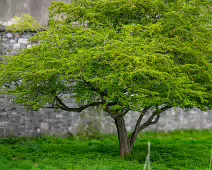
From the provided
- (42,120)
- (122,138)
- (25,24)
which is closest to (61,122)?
(42,120)

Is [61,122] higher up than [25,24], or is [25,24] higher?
[25,24]

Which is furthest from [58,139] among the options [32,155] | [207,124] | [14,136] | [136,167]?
[207,124]

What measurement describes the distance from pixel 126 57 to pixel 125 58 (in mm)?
54

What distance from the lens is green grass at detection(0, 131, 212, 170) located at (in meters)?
7.73

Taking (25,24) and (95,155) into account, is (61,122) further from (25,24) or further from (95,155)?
(95,155)

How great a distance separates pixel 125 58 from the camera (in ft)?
22.2

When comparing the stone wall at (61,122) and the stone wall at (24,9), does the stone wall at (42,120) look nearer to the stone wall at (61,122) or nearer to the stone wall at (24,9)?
the stone wall at (61,122)

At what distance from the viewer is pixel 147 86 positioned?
6988 millimetres

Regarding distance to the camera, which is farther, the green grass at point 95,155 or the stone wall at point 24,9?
the stone wall at point 24,9

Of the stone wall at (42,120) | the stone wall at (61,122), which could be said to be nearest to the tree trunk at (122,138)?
the stone wall at (61,122)

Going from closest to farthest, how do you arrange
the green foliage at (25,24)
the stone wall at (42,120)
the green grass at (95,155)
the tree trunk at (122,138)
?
the green grass at (95,155)
the tree trunk at (122,138)
the stone wall at (42,120)
the green foliage at (25,24)

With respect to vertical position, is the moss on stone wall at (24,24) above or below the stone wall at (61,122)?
above

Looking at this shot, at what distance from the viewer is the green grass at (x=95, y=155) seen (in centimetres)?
773

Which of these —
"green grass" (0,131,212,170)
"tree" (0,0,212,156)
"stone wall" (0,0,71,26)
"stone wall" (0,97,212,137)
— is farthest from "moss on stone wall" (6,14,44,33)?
"green grass" (0,131,212,170)
